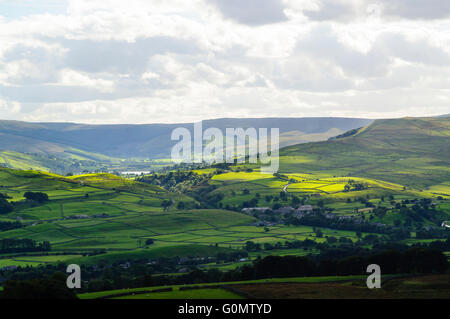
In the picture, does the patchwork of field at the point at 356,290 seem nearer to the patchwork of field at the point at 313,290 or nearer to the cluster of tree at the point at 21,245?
the patchwork of field at the point at 313,290

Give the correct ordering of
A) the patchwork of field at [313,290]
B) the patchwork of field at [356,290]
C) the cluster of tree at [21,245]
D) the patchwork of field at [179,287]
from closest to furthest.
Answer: the patchwork of field at [356,290], the patchwork of field at [313,290], the patchwork of field at [179,287], the cluster of tree at [21,245]

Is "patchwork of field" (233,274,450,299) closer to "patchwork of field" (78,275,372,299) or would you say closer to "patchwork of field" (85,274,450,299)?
"patchwork of field" (85,274,450,299)

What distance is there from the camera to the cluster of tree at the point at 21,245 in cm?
18075

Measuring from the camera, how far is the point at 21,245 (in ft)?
611

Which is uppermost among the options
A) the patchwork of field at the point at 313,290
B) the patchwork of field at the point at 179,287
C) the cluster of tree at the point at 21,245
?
the patchwork of field at the point at 313,290

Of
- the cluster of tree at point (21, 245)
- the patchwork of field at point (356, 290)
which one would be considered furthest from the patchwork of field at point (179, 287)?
the cluster of tree at point (21, 245)

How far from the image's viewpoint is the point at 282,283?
99.4 meters

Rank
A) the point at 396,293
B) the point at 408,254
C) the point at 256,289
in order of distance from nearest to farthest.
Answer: the point at 396,293
the point at 256,289
the point at 408,254

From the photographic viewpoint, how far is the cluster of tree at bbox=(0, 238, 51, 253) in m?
181

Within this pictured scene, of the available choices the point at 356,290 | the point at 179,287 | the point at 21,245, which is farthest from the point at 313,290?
the point at 21,245

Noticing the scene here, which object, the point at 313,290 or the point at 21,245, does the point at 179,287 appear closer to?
the point at 313,290
